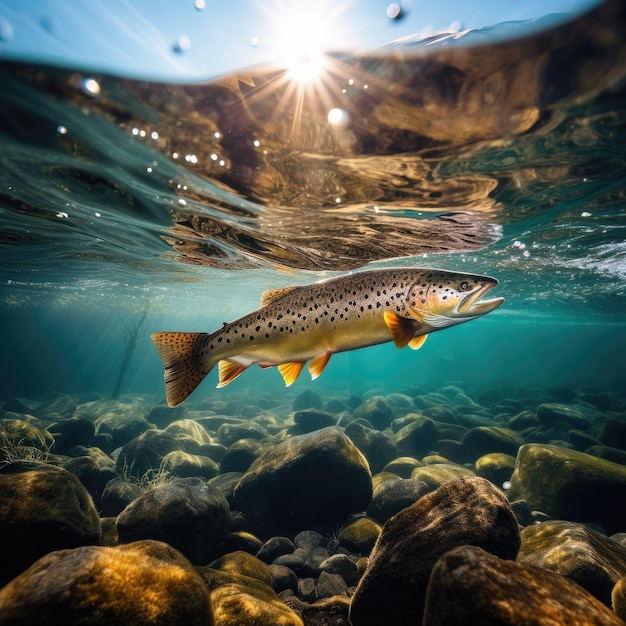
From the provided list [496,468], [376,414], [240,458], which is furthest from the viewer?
[376,414]

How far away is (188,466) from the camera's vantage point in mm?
12172

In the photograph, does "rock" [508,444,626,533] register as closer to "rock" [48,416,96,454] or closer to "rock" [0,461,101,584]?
"rock" [0,461,101,584]

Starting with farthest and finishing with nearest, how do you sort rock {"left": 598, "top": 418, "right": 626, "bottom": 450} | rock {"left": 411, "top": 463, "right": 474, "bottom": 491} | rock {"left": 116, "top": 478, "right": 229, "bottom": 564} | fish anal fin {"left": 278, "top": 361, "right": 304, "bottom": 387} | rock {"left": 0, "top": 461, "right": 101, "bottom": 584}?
rock {"left": 598, "top": 418, "right": 626, "bottom": 450} → rock {"left": 411, "top": 463, "right": 474, "bottom": 491} → rock {"left": 116, "top": 478, "right": 229, "bottom": 564} → rock {"left": 0, "top": 461, "right": 101, "bottom": 584} → fish anal fin {"left": 278, "top": 361, "right": 304, "bottom": 387}

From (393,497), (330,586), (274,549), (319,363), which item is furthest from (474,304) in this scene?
(393,497)

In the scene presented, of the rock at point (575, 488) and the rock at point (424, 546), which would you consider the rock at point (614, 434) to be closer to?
the rock at point (575, 488)

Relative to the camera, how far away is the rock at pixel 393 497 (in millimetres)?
8068

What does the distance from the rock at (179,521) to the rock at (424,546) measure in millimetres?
3429

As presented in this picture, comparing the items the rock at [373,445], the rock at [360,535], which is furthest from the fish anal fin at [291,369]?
the rock at [373,445]

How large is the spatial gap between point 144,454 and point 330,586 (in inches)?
399

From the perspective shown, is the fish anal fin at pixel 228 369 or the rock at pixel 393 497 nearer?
the fish anal fin at pixel 228 369

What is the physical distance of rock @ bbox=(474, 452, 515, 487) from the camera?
11.4 metres

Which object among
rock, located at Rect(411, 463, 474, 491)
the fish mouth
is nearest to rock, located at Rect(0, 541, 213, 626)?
the fish mouth

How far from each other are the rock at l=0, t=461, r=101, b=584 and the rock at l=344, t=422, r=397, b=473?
414 inches

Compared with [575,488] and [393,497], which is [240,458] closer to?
[393,497]
